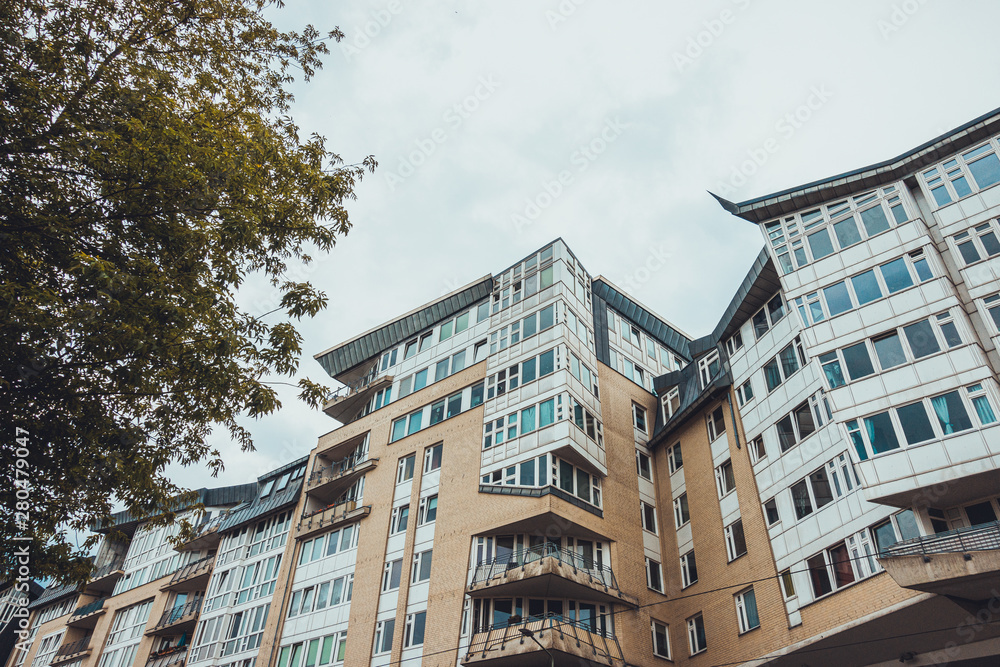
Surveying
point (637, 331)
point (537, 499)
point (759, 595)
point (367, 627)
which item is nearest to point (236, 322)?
point (537, 499)

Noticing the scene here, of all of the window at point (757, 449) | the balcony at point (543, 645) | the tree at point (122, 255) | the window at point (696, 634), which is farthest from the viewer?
the window at point (757, 449)

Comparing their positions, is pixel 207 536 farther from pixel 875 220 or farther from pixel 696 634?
pixel 875 220

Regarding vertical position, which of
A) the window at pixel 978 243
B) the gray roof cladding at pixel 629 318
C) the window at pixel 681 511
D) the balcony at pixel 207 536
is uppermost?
the gray roof cladding at pixel 629 318

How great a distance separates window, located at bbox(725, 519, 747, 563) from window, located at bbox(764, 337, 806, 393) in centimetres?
538

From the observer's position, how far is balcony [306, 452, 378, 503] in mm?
35844

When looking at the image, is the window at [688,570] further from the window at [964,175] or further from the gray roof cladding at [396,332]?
the gray roof cladding at [396,332]

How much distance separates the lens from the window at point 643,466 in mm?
31516

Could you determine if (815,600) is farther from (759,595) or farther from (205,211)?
(205,211)

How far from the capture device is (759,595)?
899 inches

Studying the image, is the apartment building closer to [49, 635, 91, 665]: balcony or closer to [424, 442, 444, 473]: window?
[424, 442, 444, 473]: window

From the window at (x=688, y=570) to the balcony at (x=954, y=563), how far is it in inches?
431

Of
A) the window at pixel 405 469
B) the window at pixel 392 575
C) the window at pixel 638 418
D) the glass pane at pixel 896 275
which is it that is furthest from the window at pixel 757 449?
the window at pixel 405 469

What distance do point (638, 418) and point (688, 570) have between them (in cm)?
832

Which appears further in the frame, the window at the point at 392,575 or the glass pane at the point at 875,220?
the window at the point at 392,575
